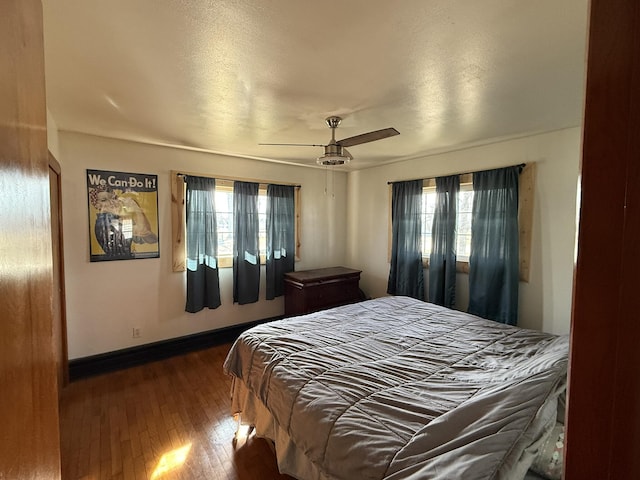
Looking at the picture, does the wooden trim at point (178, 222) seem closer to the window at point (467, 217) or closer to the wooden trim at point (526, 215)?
the window at point (467, 217)

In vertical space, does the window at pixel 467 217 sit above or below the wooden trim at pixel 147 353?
above

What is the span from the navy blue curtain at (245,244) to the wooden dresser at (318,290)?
1.54 feet

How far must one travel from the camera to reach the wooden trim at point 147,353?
Answer: 2943mm

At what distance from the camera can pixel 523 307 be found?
3.05m

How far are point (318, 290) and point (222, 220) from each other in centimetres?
155

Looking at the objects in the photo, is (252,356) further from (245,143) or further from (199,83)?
(245,143)

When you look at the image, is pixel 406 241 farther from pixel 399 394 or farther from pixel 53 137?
pixel 53 137

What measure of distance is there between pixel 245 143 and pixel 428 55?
215 cm

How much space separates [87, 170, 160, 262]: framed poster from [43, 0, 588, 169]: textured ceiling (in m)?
0.55

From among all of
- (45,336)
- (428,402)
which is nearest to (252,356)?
(428,402)

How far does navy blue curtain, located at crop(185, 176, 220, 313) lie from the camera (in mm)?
3477

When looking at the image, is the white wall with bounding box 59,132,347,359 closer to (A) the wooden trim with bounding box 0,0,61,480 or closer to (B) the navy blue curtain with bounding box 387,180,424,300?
(B) the navy blue curtain with bounding box 387,180,424,300

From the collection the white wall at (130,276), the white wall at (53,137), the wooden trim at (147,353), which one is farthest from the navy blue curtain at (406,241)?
the white wall at (53,137)

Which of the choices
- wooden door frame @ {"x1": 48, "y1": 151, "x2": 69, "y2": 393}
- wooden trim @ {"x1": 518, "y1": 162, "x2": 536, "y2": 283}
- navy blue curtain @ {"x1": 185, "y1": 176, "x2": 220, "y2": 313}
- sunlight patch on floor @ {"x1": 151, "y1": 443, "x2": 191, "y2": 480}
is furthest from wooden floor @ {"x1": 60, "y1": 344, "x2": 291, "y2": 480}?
wooden trim @ {"x1": 518, "y1": 162, "x2": 536, "y2": 283}
